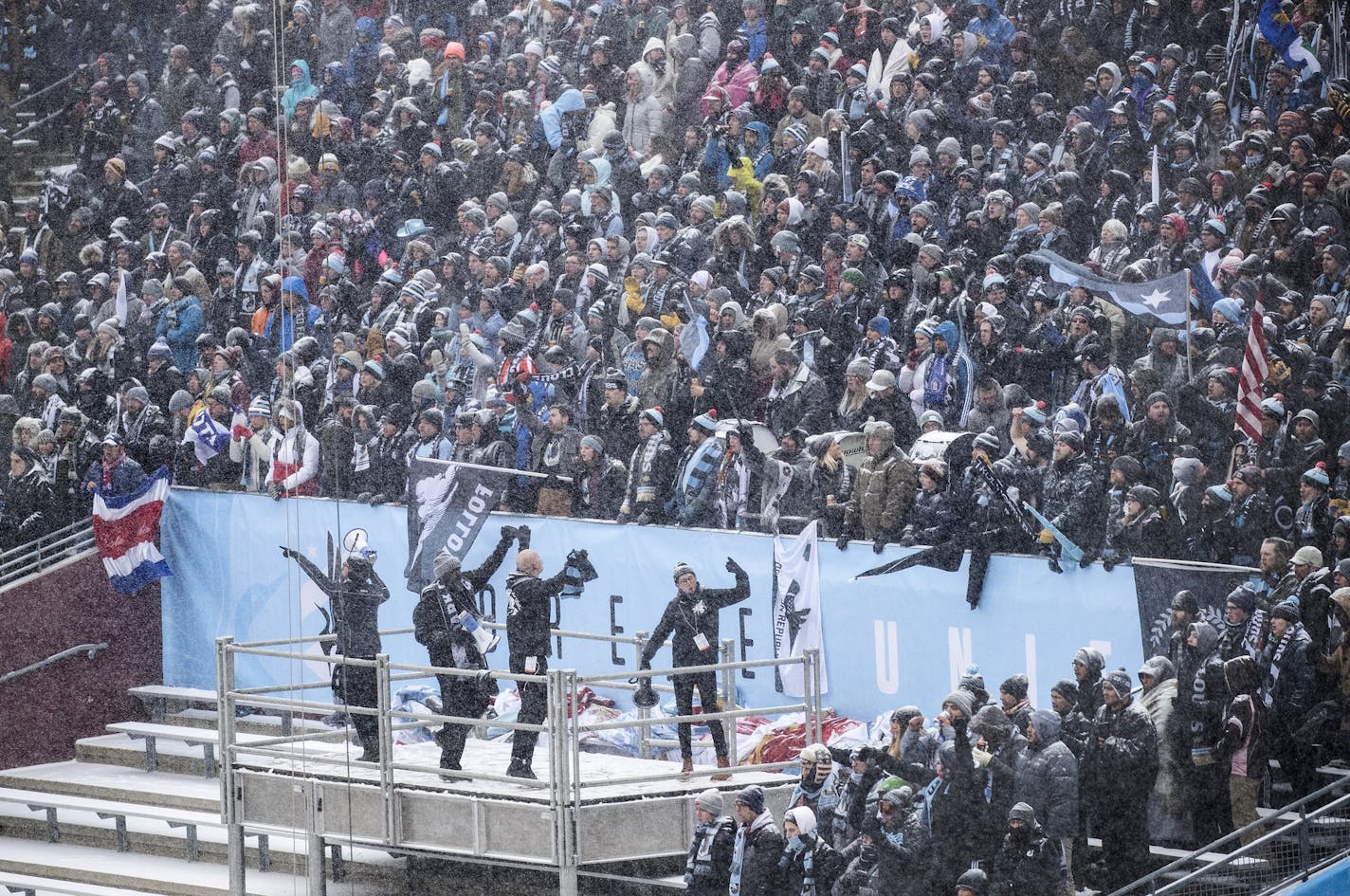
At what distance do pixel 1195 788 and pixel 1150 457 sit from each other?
5.23 feet

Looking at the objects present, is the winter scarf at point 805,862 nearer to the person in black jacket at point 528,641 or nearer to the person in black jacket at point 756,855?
A: the person in black jacket at point 756,855

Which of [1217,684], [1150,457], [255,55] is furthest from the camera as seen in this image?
[255,55]

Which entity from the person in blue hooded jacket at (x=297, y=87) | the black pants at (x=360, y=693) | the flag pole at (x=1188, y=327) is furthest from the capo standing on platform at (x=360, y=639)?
the person in blue hooded jacket at (x=297, y=87)

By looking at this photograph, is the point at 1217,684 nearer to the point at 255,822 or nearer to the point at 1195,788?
the point at 1195,788

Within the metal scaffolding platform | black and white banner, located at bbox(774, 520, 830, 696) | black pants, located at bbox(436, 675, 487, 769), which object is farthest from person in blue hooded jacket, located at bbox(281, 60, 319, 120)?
black pants, located at bbox(436, 675, 487, 769)

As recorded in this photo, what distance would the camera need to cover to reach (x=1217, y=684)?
885 centimetres

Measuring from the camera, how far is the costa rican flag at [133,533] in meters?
14.9

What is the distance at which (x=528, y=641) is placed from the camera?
395 inches

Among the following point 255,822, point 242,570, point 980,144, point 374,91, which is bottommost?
point 255,822

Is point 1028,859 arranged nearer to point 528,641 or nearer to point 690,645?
point 690,645

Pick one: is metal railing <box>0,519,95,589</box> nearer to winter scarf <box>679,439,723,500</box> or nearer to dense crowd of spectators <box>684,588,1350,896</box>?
winter scarf <box>679,439,723,500</box>

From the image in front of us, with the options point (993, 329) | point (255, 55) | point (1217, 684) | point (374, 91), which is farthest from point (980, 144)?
point (255, 55)

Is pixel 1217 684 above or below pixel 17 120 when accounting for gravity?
below

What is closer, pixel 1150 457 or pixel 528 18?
pixel 1150 457
